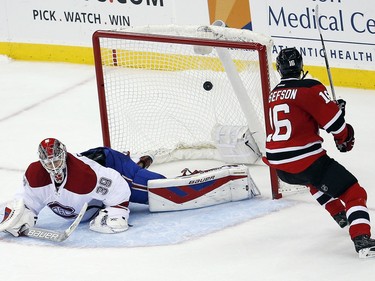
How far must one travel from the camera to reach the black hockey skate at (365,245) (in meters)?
4.94

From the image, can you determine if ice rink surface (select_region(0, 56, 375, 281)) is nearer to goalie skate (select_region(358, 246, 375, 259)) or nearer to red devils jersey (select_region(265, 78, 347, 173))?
goalie skate (select_region(358, 246, 375, 259))

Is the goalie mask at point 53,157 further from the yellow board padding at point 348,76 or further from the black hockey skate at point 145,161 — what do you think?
the yellow board padding at point 348,76

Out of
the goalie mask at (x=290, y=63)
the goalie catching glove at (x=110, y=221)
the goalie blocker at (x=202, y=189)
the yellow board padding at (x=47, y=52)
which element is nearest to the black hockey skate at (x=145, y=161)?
the goalie blocker at (x=202, y=189)

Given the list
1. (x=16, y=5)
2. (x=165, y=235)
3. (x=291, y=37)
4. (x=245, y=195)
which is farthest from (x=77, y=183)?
(x=16, y=5)

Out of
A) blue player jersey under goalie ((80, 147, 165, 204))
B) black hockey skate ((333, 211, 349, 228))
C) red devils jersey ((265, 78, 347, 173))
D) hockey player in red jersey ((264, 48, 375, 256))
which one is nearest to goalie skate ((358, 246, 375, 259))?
hockey player in red jersey ((264, 48, 375, 256))

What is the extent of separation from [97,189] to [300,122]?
114cm

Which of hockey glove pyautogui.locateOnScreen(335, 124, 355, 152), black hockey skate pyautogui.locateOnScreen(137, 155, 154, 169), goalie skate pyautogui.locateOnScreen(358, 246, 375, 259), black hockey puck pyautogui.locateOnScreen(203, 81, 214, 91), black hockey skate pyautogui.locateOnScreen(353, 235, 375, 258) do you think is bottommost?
goalie skate pyautogui.locateOnScreen(358, 246, 375, 259)

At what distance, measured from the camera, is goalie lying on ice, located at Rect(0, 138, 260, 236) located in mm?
5656

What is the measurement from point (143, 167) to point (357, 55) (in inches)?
80.9

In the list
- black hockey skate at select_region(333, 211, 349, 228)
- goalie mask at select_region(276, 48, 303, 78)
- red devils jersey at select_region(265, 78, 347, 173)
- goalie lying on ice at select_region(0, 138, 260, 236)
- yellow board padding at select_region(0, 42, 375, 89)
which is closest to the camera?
red devils jersey at select_region(265, 78, 347, 173)

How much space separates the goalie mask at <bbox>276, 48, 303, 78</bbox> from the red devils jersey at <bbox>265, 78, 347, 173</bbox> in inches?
1.3

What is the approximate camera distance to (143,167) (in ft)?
20.8

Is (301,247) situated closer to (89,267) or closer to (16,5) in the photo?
(89,267)

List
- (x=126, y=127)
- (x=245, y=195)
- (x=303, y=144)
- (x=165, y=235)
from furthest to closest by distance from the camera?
(x=126, y=127)
(x=245, y=195)
(x=165, y=235)
(x=303, y=144)
